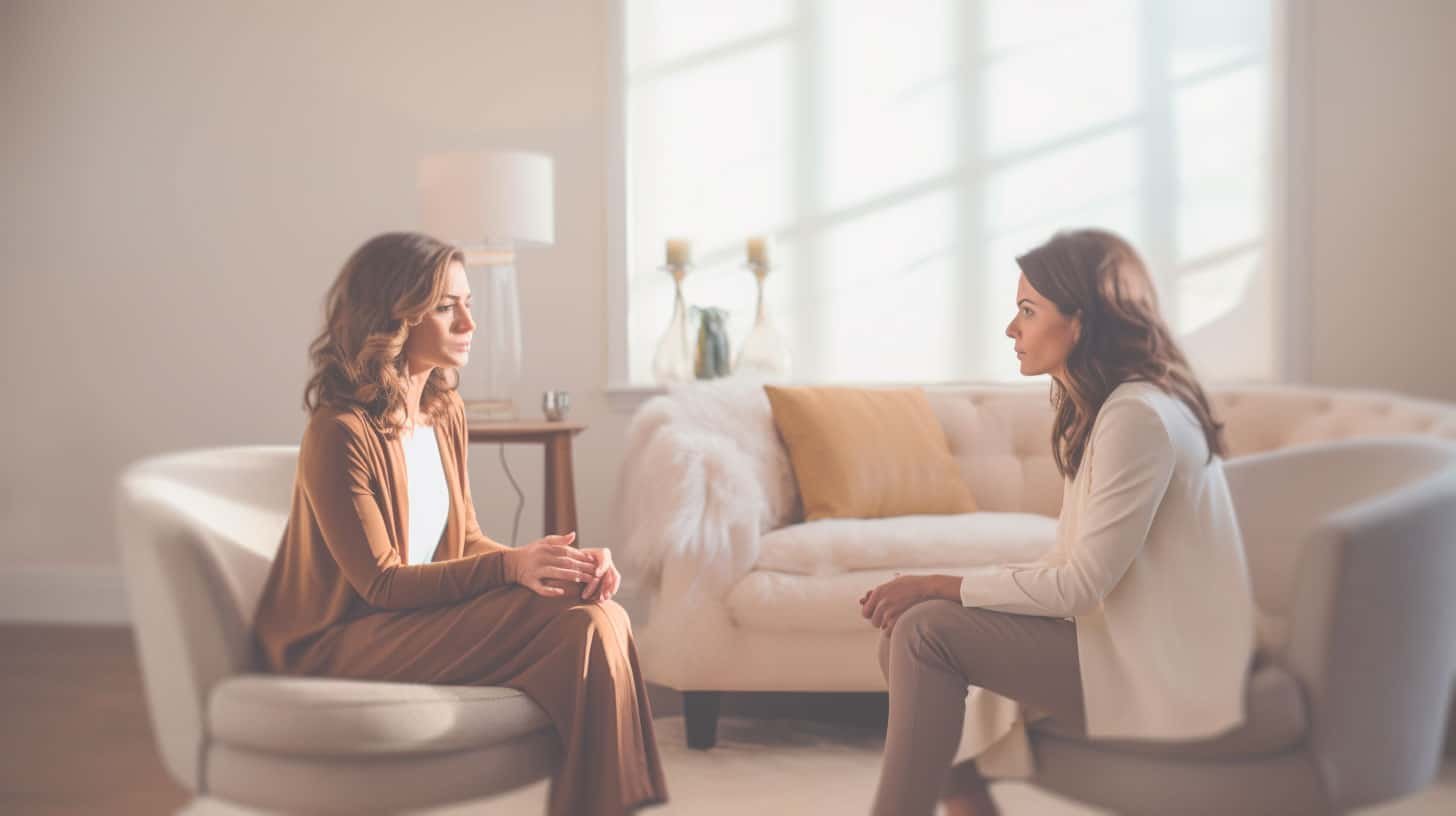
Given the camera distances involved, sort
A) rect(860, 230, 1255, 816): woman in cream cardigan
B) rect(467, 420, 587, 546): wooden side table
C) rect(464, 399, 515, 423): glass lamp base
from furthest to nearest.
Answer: rect(464, 399, 515, 423): glass lamp base → rect(467, 420, 587, 546): wooden side table → rect(860, 230, 1255, 816): woman in cream cardigan

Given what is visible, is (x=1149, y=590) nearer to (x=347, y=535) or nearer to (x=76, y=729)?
(x=347, y=535)

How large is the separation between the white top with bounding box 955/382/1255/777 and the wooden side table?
1.26 meters

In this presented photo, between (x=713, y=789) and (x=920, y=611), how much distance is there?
65 cm

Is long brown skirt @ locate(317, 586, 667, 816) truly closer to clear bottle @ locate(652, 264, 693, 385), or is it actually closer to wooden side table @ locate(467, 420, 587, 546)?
wooden side table @ locate(467, 420, 587, 546)

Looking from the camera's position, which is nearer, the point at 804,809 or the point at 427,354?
the point at 427,354

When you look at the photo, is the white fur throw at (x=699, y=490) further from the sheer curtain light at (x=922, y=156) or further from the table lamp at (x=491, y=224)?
the sheer curtain light at (x=922, y=156)

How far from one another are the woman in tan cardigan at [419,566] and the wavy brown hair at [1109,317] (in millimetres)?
377

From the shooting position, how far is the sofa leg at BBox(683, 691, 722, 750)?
165 centimetres

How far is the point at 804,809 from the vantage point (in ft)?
3.91

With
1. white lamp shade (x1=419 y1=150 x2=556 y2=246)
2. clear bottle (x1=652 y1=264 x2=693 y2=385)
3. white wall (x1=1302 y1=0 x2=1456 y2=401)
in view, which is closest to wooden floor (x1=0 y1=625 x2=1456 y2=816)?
white wall (x1=1302 y1=0 x2=1456 y2=401)

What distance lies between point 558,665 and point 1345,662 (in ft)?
1.64

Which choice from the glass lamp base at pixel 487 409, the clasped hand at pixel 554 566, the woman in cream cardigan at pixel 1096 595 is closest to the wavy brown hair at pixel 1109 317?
the woman in cream cardigan at pixel 1096 595

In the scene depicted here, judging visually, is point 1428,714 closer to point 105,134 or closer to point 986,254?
point 105,134

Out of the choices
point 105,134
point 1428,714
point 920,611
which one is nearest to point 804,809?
point 920,611
